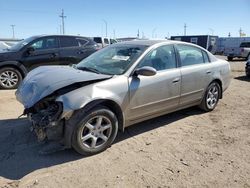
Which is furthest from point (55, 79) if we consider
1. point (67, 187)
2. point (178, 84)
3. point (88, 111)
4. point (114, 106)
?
point (178, 84)

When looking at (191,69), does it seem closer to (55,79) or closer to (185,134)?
(185,134)

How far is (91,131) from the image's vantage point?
Result: 3.84 meters

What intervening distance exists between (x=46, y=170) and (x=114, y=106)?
1289 millimetres

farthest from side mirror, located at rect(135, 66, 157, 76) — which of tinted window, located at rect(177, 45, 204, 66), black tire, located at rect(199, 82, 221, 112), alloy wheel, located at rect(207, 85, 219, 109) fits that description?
alloy wheel, located at rect(207, 85, 219, 109)

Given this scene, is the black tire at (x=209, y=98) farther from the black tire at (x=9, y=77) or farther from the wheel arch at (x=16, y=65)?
the black tire at (x=9, y=77)

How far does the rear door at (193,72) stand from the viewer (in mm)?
5098

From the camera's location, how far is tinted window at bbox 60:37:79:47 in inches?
362

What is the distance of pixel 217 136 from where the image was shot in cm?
468

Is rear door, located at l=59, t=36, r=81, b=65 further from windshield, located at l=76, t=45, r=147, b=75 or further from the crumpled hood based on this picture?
the crumpled hood

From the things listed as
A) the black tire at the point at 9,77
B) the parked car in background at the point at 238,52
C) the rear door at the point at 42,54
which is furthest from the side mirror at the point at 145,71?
the parked car in background at the point at 238,52

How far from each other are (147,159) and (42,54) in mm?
6029

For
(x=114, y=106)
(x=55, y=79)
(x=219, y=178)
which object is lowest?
(x=219, y=178)

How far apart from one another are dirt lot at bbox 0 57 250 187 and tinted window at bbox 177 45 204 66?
3.87 feet

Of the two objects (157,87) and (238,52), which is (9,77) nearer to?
(157,87)
